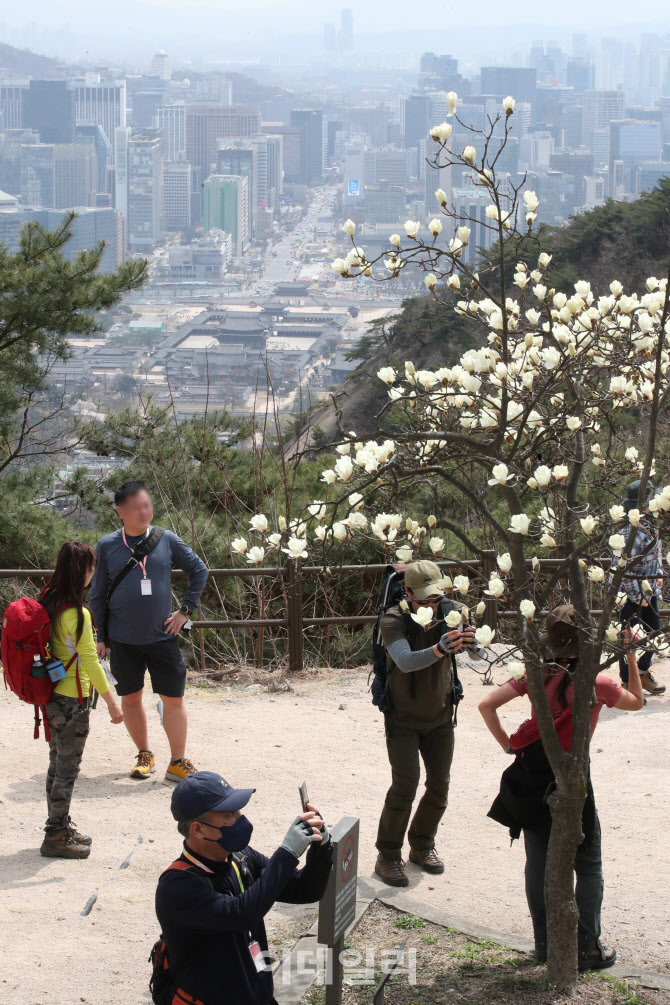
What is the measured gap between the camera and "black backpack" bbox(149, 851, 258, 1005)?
112 inches

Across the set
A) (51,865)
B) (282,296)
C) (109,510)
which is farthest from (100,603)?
(282,296)

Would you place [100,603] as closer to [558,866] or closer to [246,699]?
[246,699]

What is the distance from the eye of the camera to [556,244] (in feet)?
122

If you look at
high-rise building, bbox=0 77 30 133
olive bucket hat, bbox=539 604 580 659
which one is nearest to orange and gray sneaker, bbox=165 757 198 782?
olive bucket hat, bbox=539 604 580 659

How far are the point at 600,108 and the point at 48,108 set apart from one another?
9144 centimetres

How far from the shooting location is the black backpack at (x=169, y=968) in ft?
9.31

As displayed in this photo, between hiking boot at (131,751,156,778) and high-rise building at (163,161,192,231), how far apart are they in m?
133

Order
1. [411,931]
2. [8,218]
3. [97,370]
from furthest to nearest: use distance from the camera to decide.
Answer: [8,218] → [97,370] → [411,931]

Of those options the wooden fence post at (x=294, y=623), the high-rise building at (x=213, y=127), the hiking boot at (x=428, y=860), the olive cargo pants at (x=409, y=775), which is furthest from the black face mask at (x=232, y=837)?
the high-rise building at (x=213, y=127)

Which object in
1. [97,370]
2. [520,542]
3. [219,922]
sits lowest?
[97,370]

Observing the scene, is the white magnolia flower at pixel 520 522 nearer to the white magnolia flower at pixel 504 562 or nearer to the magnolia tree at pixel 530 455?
the magnolia tree at pixel 530 455

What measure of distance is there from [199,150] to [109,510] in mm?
164090

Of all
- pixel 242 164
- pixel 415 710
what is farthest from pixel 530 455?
pixel 242 164

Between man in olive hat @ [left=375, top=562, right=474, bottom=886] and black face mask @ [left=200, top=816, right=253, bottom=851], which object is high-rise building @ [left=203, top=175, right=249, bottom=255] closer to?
man in olive hat @ [left=375, top=562, right=474, bottom=886]
